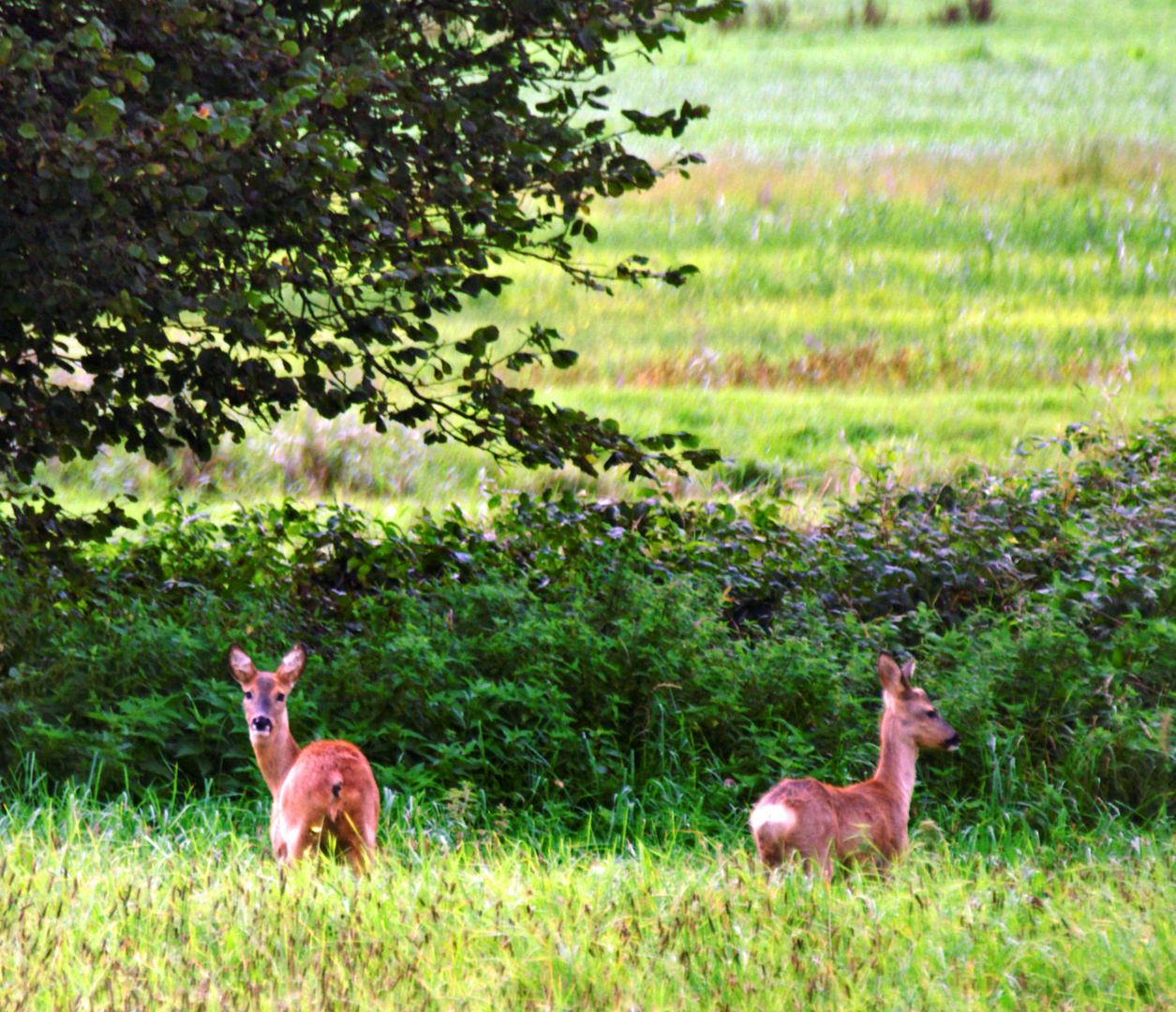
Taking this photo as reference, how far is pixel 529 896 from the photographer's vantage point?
4.00m

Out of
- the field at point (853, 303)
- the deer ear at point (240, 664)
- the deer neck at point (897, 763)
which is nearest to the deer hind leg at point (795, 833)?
the deer neck at point (897, 763)

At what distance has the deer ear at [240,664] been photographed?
5.04 metres

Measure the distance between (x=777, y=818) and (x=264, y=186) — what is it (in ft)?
10.1

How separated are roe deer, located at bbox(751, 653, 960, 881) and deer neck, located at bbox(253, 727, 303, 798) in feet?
5.39

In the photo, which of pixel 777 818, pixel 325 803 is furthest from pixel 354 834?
pixel 777 818

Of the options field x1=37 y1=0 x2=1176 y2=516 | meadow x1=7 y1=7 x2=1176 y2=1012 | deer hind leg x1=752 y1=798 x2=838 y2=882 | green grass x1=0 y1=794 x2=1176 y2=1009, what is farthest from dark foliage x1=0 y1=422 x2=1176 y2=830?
field x1=37 y1=0 x2=1176 y2=516

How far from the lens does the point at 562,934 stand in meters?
3.76

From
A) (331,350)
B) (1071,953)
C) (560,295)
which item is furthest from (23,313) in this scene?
(560,295)

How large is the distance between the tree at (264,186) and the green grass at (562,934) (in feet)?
6.88

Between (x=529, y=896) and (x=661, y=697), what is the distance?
83.1 inches

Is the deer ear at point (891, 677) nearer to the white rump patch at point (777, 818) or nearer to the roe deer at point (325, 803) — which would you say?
the white rump patch at point (777, 818)

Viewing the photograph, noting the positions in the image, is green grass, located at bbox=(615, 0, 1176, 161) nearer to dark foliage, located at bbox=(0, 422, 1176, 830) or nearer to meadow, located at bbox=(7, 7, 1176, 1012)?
meadow, located at bbox=(7, 7, 1176, 1012)

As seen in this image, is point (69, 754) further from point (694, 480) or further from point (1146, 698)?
point (694, 480)

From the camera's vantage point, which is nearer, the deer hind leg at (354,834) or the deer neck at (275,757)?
the deer hind leg at (354,834)
